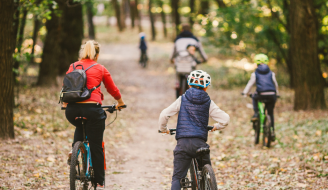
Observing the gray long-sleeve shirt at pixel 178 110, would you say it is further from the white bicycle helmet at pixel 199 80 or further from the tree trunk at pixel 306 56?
the tree trunk at pixel 306 56

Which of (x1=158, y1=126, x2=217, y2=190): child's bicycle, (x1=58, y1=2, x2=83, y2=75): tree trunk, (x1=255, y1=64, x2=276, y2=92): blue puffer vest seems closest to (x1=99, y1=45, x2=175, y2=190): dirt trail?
(x1=158, y1=126, x2=217, y2=190): child's bicycle

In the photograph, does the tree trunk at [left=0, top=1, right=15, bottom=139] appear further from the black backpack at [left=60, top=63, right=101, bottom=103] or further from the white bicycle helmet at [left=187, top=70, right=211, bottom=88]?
the white bicycle helmet at [left=187, top=70, right=211, bottom=88]

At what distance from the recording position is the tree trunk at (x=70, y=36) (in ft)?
54.4

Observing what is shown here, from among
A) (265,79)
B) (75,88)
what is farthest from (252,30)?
(75,88)

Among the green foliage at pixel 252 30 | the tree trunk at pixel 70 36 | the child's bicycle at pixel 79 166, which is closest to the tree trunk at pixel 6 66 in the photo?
the child's bicycle at pixel 79 166

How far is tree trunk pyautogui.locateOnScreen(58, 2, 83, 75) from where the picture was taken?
16578mm

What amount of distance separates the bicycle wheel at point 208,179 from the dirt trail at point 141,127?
1926mm

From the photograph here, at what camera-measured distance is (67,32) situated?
55.0 ft

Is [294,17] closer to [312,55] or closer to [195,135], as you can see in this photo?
[312,55]

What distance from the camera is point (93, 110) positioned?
14.7 ft

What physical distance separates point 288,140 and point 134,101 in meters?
7.36

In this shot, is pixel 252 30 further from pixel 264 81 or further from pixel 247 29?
pixel 264 81

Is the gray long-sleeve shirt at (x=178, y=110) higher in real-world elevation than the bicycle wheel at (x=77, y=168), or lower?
higher

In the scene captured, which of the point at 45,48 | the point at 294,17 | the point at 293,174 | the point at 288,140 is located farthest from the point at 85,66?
the point at 45,48
